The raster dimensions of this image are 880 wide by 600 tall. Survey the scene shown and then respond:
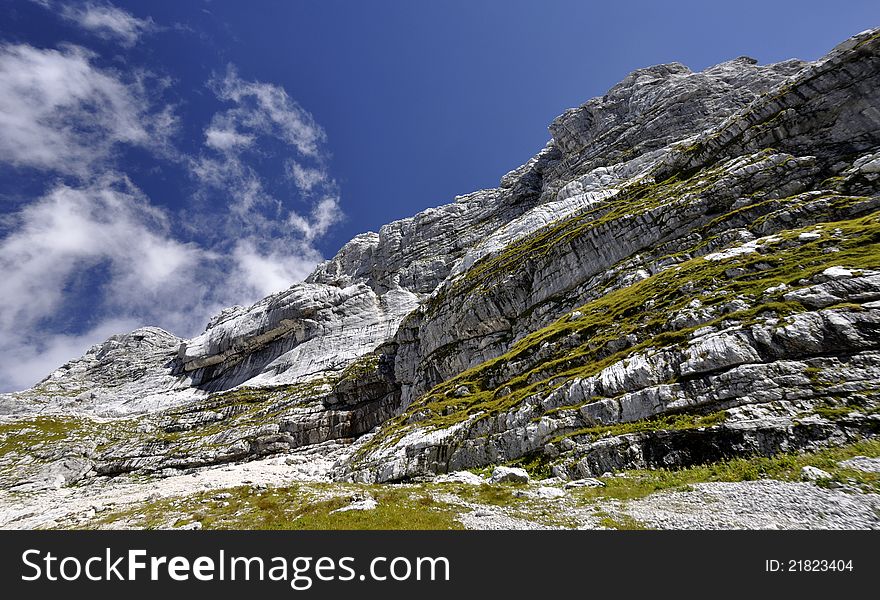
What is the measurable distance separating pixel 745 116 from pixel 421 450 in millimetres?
82498

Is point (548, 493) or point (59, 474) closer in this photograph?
point (548, 493)

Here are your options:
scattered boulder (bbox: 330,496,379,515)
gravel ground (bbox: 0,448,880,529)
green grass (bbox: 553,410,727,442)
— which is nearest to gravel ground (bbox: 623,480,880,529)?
gravel ground (bbox: 0,448,880,529)

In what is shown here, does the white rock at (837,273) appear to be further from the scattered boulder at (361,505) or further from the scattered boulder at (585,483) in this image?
the scattered boulder at (361,505)

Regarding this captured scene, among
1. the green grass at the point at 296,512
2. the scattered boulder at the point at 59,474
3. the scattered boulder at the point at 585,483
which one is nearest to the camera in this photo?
the green grass at the point at 296,512

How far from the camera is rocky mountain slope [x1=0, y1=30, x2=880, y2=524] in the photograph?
22.6m

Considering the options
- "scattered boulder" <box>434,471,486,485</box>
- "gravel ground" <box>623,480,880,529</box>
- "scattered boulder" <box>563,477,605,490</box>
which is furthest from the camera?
"scattered boulder" <box>434,471,486,485</box>

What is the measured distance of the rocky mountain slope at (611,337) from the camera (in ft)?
74.1

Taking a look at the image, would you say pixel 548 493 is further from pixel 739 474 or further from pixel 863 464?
pixel 863 464

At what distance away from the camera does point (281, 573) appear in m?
11.7

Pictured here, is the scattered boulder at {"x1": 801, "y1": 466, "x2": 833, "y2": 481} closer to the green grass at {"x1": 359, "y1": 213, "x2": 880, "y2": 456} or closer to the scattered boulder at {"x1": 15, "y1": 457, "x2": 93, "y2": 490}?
the green grass at {"x1": 359, "y1": 213, "x2": 880, "y2": 456}

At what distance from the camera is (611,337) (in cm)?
3453

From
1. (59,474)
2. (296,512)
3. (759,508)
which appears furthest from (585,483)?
(59,474)

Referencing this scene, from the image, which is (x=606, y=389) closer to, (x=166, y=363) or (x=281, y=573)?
(x=281, y=573)

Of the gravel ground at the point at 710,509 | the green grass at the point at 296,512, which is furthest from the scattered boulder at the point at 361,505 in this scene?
the gravel ground at the point at 710,509
